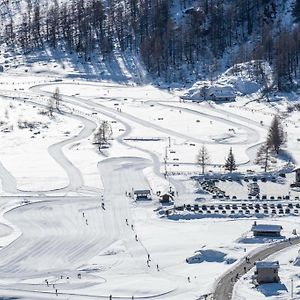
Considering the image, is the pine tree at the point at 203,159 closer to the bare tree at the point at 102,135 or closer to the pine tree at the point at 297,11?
the bare tree at the point at 102,135

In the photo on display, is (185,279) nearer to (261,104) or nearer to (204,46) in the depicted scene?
(261,104)

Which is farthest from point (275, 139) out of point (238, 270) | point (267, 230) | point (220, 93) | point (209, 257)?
point (238, 270)

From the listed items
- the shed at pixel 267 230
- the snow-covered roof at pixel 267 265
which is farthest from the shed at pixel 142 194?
the snow-covered roof at pixel 267 265

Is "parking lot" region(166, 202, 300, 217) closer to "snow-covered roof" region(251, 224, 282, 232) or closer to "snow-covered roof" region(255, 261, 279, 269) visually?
"snow-covered roof" region(251, 224, 282, 232)

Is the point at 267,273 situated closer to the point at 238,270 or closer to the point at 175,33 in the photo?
the point at 238,270

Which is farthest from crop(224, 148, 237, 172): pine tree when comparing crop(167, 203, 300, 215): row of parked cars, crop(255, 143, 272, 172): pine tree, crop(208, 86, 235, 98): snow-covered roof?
crop(208, 86, 235, 98): snow-covered roof

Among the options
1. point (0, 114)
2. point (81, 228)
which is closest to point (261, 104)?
point (0, 114)
